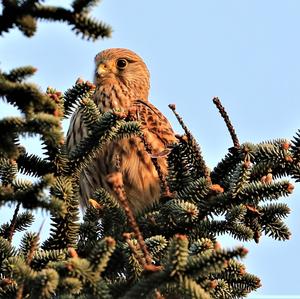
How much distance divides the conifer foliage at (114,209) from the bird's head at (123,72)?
3.75 m

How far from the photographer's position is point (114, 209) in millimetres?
3197

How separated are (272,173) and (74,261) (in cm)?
125

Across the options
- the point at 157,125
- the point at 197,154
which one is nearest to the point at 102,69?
the point at 157,125

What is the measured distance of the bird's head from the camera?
7.07 meters

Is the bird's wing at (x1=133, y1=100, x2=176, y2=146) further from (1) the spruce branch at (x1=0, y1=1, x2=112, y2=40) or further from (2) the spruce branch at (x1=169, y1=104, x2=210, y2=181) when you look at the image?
(1) the spruce branch at (x1=0, y1=1, x2=112, y2=40)

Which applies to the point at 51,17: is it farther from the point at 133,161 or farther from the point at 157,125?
the point at 157,125

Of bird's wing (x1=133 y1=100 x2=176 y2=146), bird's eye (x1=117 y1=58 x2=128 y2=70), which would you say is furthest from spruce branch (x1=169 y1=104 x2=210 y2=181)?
bird's eye (x1=117 y1=58 x2=128 y2=70)

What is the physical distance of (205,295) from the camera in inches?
91.4

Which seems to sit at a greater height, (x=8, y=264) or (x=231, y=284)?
(x=231, y=284)

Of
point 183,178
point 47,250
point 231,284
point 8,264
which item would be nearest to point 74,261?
point 8,264

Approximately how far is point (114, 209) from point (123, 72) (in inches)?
169

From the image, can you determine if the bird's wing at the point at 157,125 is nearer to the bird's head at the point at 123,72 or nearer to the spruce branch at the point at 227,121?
the bird's head at the point at 123,72

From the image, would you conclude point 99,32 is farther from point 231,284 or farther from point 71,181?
point 231,284

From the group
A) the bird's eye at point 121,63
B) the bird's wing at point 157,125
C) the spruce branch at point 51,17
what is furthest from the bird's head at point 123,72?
the spruce branch at point 51,17
